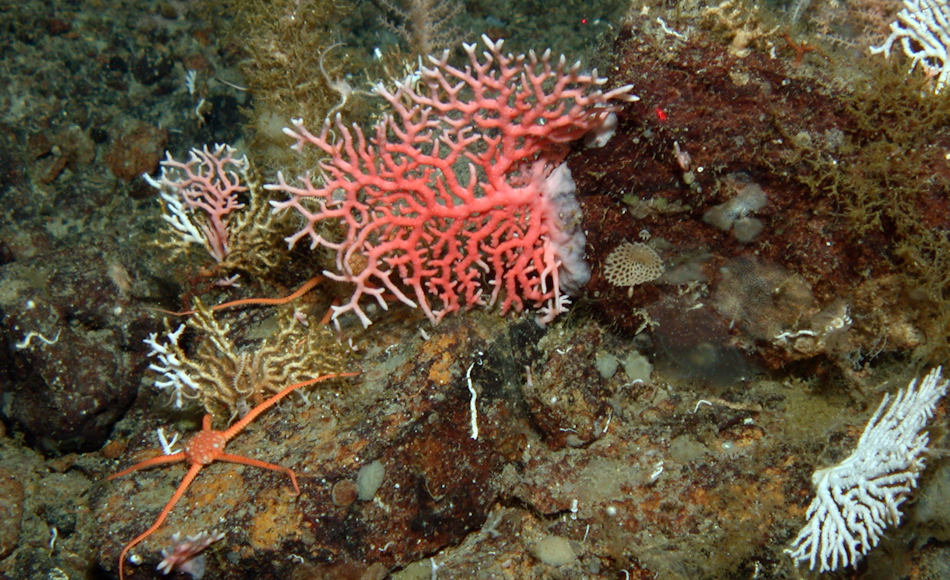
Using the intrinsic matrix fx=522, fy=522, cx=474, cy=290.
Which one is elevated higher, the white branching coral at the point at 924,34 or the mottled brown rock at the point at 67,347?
the white branching coral at the point at 924,34

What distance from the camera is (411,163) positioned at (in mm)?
2854

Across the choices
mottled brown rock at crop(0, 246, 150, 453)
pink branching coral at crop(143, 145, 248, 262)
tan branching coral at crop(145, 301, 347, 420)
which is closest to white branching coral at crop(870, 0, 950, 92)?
tan branching coral at crop(145, 301, 347, 420)

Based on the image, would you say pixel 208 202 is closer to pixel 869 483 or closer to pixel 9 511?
pixel 9 511

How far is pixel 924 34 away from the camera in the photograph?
292cm

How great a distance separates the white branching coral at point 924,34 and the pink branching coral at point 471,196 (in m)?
1.64

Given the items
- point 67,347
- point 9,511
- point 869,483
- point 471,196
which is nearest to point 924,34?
point 869,483

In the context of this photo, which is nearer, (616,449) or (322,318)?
(616,449)

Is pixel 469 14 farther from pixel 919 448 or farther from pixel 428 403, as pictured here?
pixel 919 448

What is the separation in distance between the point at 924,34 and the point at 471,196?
2.69m

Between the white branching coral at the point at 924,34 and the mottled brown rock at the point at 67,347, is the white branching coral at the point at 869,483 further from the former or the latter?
the mottled brown rock at the point at 67,347

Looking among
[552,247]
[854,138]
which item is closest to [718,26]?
[854,138]

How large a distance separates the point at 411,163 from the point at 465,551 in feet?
7.29

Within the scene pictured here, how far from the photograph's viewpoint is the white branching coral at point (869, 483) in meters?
2.58

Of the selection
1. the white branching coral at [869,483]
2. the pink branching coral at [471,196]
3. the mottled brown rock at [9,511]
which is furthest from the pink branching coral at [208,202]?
the white branching coral at [869,483]
